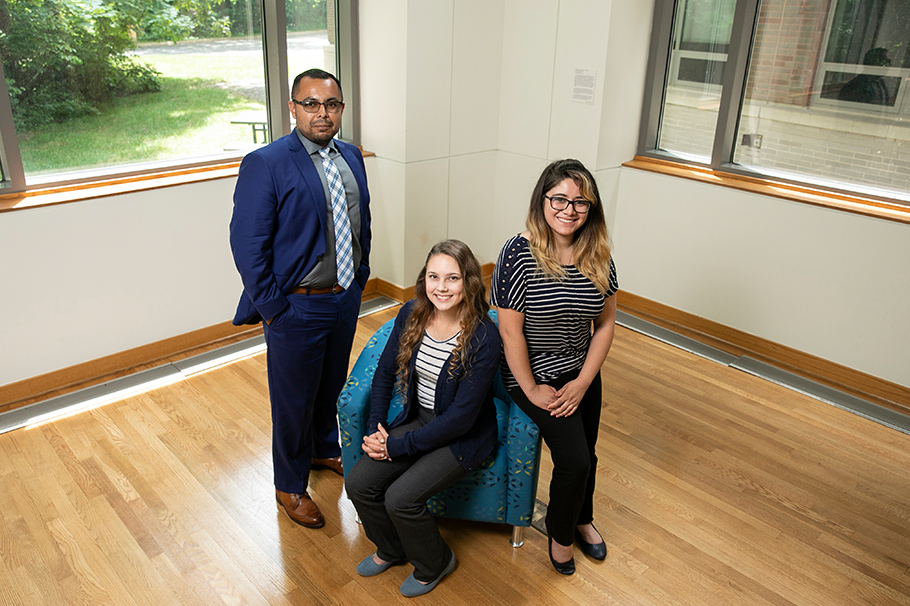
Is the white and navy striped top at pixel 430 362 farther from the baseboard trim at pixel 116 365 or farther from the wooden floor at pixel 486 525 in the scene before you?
the baseboard trim at pixel 116 365

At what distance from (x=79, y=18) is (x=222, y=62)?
78 centimetres

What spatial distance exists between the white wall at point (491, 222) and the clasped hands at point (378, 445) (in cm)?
202

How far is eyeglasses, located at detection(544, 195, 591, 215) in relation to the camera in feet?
7.25

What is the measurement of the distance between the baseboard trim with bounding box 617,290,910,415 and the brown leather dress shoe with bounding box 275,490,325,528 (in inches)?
107

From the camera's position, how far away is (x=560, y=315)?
2.28 m

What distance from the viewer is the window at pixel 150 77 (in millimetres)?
3344

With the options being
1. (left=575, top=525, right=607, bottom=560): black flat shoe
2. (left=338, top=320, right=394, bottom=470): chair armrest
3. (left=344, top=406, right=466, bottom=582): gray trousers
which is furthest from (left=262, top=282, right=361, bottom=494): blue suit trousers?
(left=575, top=525, right=607, bottom=560): black flat shoe

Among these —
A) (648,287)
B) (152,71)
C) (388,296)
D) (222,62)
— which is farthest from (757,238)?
(152,71)

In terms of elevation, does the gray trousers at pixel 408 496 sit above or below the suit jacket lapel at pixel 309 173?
below

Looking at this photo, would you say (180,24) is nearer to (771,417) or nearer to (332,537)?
(332,537)

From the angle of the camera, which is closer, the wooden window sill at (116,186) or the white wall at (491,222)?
the wooden window sill at (116,186)

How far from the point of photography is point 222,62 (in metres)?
4.00

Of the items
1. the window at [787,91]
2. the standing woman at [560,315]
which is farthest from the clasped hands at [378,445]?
the window at [787,91]

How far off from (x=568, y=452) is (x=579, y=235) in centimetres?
73
